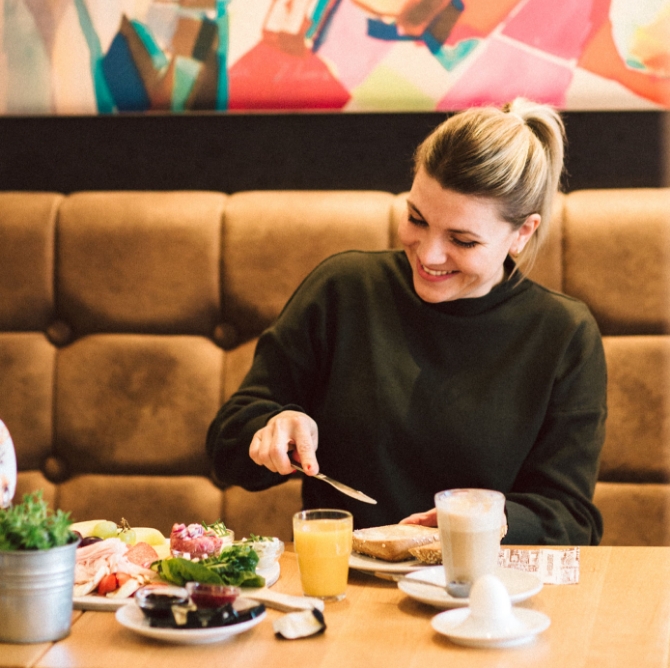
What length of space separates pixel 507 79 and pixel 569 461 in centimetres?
98

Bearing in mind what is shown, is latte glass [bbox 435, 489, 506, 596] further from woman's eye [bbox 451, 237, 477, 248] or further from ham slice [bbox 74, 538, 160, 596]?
woman's eye [bbox 451, 237, 477, 248]

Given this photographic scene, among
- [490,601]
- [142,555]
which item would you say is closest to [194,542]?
[142,555]

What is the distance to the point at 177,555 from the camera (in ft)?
3.95

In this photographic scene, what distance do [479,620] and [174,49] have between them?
1661 millimetres

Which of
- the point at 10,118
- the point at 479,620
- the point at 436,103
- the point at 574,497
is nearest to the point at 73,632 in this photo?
the point at 479,620

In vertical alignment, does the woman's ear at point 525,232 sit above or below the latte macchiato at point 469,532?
above

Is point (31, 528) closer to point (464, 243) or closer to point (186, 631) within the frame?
point (186, 631)

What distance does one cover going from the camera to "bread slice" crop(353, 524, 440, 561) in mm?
1216

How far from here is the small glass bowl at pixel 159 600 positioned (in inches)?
39.2

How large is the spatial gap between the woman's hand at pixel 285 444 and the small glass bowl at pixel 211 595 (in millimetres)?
350

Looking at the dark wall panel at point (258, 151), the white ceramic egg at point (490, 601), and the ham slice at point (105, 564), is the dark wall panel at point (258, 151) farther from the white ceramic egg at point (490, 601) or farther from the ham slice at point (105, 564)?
the white ceramic egg at point (490, 601)

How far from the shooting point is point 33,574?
0.96 meters

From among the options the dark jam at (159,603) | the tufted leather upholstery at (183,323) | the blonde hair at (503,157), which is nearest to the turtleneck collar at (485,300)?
the blonde hair at (503,157)

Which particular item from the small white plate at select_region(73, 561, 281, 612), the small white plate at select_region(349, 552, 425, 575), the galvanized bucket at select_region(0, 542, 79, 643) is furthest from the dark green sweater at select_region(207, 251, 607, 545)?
the galvanized bucket at select_region(0, 542, 79, 643)
